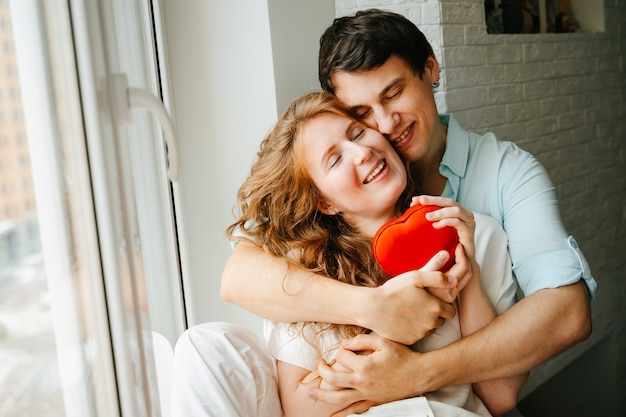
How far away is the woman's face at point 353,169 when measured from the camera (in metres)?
1.52

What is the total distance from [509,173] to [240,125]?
924 mm

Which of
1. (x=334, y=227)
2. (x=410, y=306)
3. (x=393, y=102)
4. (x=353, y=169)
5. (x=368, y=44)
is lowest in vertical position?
(x=410, y=306)

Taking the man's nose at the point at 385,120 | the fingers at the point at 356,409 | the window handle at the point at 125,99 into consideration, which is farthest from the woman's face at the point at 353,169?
the window handle at the point at 125,99

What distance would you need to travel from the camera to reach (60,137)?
2.82 ft

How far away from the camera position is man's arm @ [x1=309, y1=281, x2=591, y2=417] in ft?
4.67

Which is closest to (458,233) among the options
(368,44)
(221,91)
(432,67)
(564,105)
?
(368,44)

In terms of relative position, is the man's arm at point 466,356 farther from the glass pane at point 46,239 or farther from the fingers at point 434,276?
the glass pane at point 46,239

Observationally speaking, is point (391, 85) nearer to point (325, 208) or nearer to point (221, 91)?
point (325, 208)

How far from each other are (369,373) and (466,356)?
217 mm

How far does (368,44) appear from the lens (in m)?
1.73

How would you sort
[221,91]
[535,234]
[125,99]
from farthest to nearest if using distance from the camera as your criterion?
[221,91] → [535,234] → [125,99]

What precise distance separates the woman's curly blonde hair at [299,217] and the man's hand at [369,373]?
3.8 inches

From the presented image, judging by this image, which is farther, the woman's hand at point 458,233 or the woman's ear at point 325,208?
the woman's ear at point 325,208

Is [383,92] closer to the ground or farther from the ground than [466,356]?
farther from the ground
